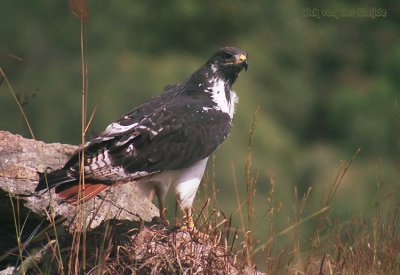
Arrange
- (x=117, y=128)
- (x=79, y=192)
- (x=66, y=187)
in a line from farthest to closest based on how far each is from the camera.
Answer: (x=117, y=128)
(x=66, y=187)
(x=79, y=192)

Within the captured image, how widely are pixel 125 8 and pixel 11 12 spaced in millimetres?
6570

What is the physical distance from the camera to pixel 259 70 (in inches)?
1350

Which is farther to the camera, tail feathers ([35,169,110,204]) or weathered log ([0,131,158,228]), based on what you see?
weathered log ([0,131,158,228])

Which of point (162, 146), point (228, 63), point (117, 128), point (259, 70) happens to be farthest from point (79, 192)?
point (259, 70)

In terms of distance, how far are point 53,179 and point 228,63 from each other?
1.78m

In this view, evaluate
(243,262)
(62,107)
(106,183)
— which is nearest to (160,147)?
(106,183)

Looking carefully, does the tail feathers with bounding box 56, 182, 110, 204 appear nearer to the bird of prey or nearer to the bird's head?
the bird of prey

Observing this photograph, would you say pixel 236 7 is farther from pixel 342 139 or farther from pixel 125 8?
pixel 342 139

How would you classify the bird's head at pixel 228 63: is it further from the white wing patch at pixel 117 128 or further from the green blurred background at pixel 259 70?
the green blurred background at pixel 259 70

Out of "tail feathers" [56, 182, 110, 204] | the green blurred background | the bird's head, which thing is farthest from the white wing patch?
the green blurred background

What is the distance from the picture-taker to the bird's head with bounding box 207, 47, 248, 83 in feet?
23.5

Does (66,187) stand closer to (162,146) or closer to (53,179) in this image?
(53,179)

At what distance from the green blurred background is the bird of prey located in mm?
12910

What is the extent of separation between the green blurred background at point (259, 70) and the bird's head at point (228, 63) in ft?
41.4
